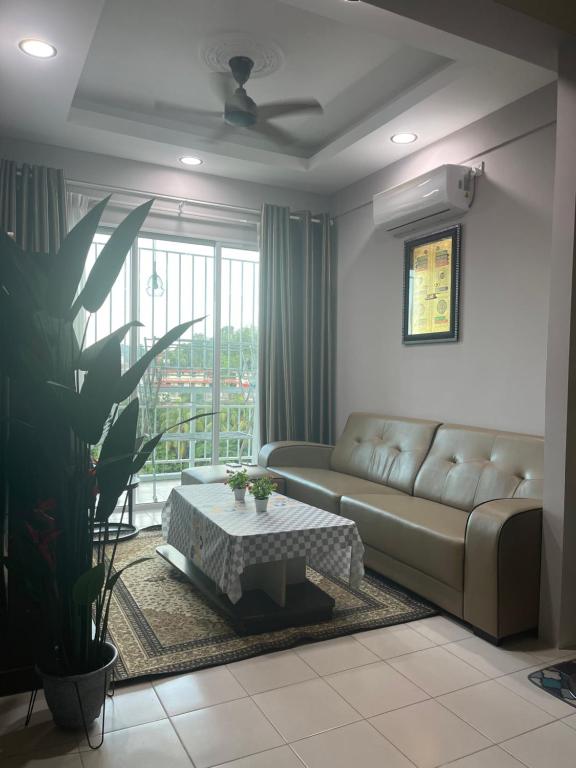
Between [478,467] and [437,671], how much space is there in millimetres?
1224

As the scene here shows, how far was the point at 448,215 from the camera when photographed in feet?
12.0

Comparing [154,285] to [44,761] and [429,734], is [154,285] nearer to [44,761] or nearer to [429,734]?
[44,761]

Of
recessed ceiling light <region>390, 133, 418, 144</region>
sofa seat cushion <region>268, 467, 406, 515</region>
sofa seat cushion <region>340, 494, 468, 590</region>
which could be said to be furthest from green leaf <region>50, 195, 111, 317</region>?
recessed ceiling light <region>390, 133, 418, 144</region>

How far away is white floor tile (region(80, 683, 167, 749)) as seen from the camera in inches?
72.9

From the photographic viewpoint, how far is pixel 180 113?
151 inches

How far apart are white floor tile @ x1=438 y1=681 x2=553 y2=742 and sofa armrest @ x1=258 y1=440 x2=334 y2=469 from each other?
2.35 m

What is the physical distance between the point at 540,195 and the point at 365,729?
2695 millimetres

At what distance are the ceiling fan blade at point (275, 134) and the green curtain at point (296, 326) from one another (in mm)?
594

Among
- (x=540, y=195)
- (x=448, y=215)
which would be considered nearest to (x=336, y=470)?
(x=448, y=215)

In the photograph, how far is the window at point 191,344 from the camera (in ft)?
14.6

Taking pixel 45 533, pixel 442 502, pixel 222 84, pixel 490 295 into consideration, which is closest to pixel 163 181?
pixel 222 84

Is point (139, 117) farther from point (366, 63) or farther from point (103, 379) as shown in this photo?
point (103, 379)

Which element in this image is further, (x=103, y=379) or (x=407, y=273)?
(x=407, y=273)

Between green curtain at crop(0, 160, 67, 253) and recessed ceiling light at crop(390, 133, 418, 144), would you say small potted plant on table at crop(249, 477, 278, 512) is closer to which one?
green curtain at crop(0, 160, 67, 253)
